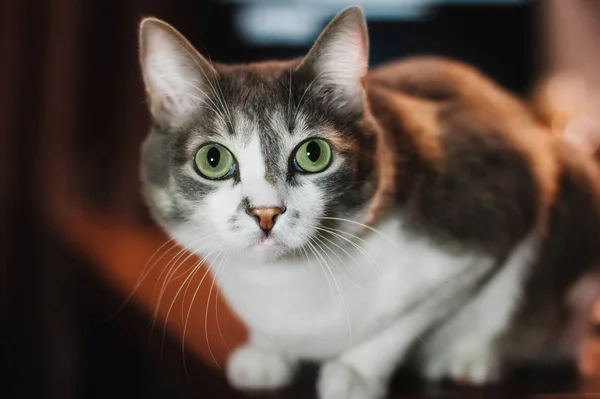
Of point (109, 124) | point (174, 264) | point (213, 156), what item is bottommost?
point (174, 264)

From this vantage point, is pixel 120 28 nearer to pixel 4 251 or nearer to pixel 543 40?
pixel 4 251

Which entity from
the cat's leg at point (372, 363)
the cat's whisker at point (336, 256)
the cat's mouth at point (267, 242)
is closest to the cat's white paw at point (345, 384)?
the cat's leg at point (372, 363)

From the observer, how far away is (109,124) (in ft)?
2.96

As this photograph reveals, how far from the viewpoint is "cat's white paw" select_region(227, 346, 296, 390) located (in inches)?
28.0

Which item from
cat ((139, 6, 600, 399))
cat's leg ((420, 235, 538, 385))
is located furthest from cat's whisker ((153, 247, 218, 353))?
cat's leg ((420, 235, 538, 385))

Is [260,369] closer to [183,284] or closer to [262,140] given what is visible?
[183,284]

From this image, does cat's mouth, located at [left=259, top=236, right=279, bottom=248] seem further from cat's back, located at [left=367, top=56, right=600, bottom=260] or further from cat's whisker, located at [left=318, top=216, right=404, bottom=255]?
cat's back, located at [left=367, top=56, right=600, bottom=260]

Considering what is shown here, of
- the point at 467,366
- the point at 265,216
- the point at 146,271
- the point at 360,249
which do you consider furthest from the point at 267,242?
the point at 467,366

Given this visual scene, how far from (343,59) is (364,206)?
0.52ft

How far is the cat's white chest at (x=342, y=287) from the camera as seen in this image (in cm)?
65

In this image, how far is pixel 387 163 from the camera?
0.65m

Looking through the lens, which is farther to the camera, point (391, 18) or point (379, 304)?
point (391, 18)

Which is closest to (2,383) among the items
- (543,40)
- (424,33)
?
(424,33)

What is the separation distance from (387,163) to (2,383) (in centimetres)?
70
